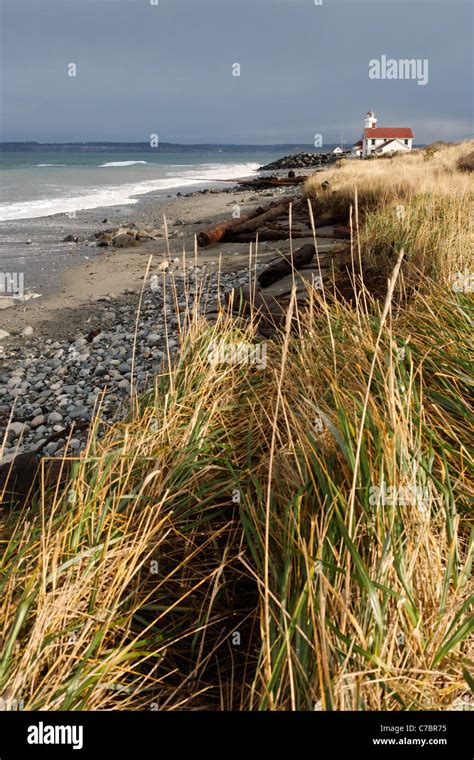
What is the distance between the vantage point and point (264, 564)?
216 cm

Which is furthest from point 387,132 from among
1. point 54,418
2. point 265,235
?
point 54,418

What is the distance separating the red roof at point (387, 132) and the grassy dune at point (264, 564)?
6204cm

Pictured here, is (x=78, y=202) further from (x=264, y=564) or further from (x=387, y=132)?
(x=387, y=132)

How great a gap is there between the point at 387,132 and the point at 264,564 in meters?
64.8

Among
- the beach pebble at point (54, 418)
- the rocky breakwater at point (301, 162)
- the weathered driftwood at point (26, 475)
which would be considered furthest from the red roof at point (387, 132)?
the weathered driftwood at point (26, 475)

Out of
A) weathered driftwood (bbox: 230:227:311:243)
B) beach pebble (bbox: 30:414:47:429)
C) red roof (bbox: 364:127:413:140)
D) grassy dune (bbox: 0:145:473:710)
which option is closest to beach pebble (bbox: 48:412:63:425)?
beach pebble (bbox: 30:414:47:429)

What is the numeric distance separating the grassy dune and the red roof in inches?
2443

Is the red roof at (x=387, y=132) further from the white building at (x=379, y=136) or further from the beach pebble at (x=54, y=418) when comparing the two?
the beach pebble at (x=54, y=418)

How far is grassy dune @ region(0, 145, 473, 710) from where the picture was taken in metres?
1.77

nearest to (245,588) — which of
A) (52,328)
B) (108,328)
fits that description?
(108,328)

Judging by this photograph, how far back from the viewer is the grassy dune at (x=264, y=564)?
69.7 inches
